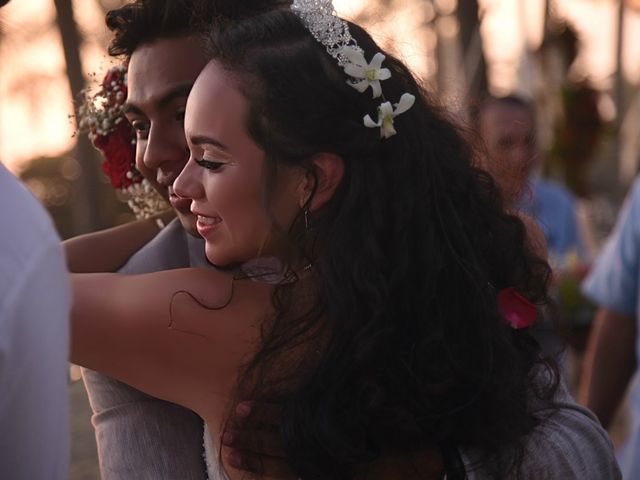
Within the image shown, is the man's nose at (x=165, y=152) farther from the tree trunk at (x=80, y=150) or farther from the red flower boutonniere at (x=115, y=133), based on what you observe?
the tree trunk at (x=80, y=150)

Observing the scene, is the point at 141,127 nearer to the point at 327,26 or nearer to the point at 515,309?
the point at 327,26

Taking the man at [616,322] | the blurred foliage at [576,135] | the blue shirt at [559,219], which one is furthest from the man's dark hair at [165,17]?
the blurred foliage at [576,135]

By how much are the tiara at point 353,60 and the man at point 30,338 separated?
84cm

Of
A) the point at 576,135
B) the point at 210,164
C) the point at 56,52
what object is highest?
the point at 210,164

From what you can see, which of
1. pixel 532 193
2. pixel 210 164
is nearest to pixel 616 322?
pixel 532 193

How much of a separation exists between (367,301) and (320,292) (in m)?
0.10

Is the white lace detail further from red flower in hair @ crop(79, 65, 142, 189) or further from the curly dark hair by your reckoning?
red flower in hair @ crop(79, 65, 142, 189)

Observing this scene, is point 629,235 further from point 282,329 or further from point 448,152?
point 282,329

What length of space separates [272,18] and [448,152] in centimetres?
46

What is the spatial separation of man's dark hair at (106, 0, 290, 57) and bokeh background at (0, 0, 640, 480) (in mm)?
5449

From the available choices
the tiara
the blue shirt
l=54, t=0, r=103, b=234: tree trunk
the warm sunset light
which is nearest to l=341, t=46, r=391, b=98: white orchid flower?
the tiara

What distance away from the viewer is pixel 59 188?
59.7ft

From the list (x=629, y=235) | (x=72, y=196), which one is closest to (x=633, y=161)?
(x=72, y=196)

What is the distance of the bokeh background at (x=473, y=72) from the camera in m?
11.2
